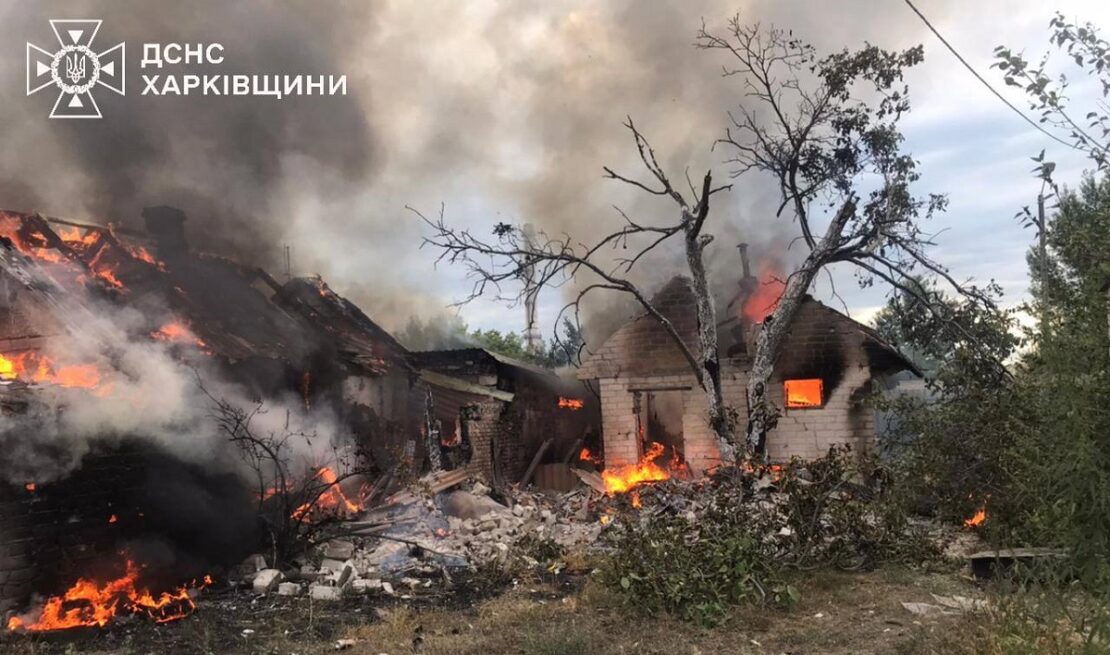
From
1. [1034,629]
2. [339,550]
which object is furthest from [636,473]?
[1034,629]

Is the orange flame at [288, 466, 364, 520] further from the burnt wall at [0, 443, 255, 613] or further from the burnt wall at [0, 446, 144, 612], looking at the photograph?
the burnt wall at [0, 446, 144, 612]

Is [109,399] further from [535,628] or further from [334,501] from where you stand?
[535,628]

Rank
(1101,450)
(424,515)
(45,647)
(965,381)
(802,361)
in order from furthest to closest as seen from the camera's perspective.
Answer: (802,361), (424,515), (965,381), (45,647), (1101,450)

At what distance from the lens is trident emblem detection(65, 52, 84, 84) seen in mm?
12438

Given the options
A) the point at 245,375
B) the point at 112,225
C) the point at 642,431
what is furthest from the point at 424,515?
the point at 112,225

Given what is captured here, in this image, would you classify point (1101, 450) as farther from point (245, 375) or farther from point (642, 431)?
point (642, 431)

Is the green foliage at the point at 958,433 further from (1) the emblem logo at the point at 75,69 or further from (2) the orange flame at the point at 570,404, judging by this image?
(1) the emblem logo at the point at 75,69

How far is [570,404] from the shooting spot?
21.3 m

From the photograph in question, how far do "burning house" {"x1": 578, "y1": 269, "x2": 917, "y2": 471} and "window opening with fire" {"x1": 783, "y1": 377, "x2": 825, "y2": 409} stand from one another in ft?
0.06

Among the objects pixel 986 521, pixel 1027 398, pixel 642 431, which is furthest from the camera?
pixel 642 431

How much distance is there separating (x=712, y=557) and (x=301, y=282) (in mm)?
10543

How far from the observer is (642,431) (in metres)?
15.1

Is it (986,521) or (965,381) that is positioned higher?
(965,381)

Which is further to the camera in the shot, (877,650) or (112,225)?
(112,225)
